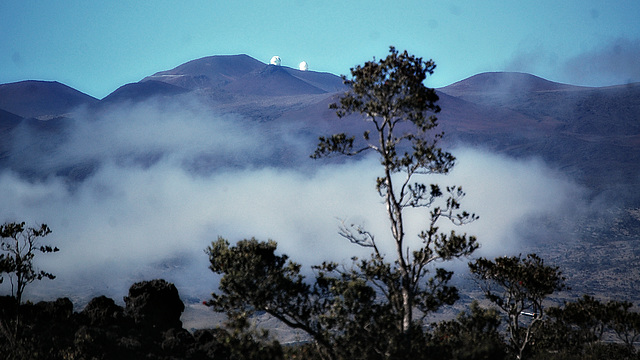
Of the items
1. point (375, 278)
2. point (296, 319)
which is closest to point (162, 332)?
point (296, 319)

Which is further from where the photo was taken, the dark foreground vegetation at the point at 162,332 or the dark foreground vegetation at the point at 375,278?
the dark foreground vegetation at the point at 162,332

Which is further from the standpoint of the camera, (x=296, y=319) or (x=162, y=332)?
(x=162, y=332)

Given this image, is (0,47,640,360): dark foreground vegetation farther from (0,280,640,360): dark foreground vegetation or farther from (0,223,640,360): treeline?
(0,280,640,360): dark foreground vegetation

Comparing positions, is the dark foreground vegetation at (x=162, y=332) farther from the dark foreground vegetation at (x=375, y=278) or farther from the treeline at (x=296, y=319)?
the dark foreground vegetation at (x=375, y=278)

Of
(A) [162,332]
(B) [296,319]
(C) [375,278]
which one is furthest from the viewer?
(A) [162,332]

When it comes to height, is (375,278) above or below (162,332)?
above

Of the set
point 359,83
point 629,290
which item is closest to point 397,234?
point 359,83

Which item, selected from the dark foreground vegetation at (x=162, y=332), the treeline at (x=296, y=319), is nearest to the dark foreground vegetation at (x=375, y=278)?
the treeline at (x=296, y=319)

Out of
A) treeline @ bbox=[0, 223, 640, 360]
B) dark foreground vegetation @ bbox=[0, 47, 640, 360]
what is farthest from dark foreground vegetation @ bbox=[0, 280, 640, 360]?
dark foreground vegetation @ bbox=[0, 47, 640, 360]

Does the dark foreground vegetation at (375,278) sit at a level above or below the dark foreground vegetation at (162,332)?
above

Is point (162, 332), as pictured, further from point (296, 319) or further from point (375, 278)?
point (375, 278)

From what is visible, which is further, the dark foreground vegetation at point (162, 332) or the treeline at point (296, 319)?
the dark foreground vegetation at point (162, 332)

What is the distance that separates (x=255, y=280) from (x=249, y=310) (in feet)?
3.61

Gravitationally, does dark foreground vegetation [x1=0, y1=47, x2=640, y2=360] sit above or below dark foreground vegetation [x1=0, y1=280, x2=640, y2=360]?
above
